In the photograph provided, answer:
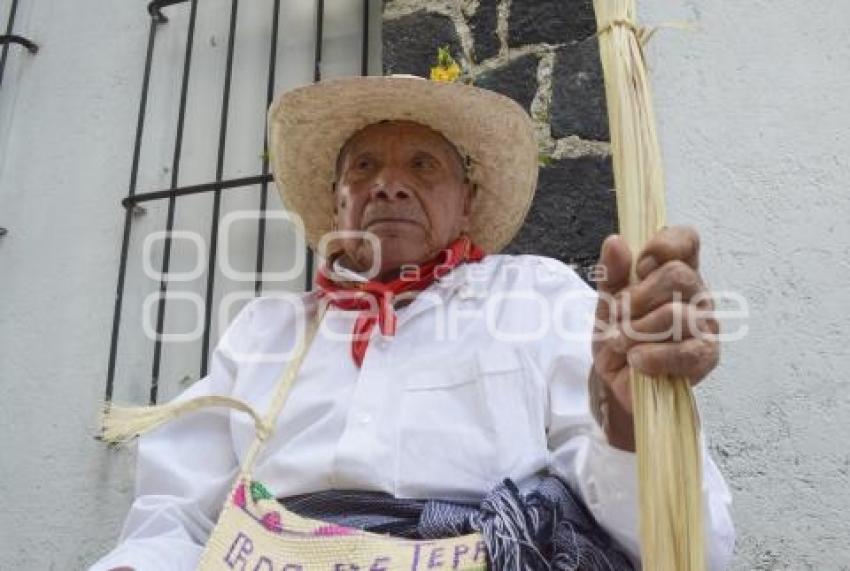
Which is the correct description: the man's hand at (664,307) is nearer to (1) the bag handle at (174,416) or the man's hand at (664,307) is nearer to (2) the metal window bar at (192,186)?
(1) the bag handle at (174,416)

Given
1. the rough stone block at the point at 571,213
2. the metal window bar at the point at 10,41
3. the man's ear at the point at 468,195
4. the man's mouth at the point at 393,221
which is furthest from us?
the metal window bar at the point at 10,41

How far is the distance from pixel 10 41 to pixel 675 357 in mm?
2437

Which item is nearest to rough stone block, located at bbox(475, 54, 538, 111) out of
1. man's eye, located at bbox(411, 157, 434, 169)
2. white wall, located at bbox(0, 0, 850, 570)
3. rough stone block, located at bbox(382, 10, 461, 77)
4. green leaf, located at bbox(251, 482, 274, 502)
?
rough stone block, located at bbox(382, 10, 461, 77)

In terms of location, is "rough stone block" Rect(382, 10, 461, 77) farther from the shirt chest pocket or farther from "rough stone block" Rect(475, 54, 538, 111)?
the shirt chest pocket

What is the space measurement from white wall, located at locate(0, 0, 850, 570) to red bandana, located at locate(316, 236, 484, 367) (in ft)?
1.68

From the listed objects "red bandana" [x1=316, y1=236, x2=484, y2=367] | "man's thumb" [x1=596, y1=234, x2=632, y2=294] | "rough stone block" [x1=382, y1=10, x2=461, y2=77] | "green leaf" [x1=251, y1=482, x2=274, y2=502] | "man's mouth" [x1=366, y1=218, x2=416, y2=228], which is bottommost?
"green leaf" [x1=251, y1=482, x2=274, y2=502]

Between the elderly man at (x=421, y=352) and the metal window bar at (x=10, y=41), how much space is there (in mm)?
1323

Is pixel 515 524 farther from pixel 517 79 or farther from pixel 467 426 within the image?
pixel 517 79

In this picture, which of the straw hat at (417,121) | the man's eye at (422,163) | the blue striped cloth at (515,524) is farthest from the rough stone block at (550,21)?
the blue striped cloth at (515,524)

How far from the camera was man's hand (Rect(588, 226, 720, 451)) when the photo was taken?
79 centimetres

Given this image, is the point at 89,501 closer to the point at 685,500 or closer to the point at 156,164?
the point at 156,164

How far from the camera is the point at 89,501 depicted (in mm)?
1979

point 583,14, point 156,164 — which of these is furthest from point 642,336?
point 156,164

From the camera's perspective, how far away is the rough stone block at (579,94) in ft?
5.92
